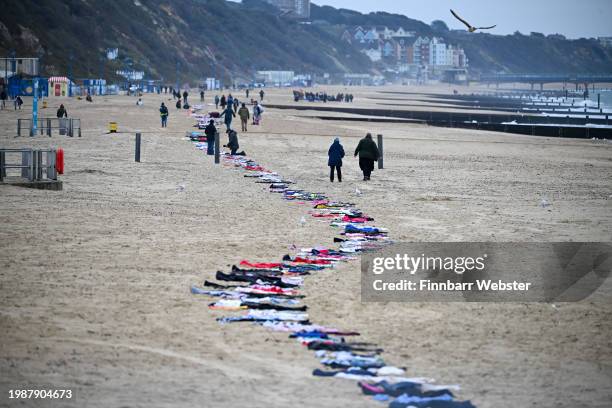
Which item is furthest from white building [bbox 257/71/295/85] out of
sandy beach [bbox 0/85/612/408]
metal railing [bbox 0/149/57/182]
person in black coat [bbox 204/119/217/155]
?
metal railing [bbox 0/149/57/182]

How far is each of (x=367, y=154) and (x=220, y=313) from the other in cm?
1489

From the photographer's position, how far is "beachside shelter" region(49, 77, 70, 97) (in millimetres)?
79719

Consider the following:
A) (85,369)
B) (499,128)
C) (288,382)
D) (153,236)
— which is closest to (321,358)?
(288,382)

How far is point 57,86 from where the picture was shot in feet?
262

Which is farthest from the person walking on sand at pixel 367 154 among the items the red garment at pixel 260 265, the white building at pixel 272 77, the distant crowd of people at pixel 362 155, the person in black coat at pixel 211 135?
the white building at pixel 272 77

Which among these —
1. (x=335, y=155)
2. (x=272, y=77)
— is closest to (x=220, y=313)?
(x=335, y=155)

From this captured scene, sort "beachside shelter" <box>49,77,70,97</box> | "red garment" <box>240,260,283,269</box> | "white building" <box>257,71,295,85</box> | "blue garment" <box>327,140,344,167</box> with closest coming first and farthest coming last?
"red garment" <box>240,260,283,269</box>
"blue garment" <box>327,140,344,167</box>
"beachside shelter" <box>49,77,70,97</box>
"white building" <box>257,71,295,85</box>

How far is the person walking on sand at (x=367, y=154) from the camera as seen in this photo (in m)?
24.8

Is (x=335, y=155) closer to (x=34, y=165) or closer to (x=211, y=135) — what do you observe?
(x=211, y=135)

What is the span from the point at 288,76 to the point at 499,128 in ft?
422

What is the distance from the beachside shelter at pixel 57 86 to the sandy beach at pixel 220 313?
5505cm

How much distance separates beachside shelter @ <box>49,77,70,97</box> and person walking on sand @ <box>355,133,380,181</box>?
59332 millimetres

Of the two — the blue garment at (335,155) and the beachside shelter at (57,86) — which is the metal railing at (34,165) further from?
the beachside shelter at (57,86)

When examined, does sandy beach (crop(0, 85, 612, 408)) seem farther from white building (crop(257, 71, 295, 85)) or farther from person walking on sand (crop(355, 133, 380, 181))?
white building (crop(257, 71, 295, 85))
